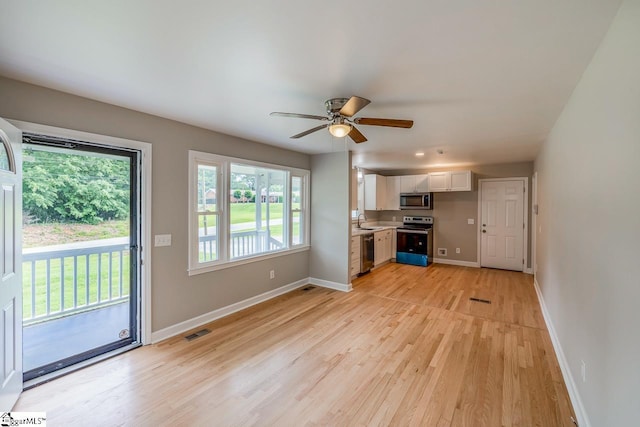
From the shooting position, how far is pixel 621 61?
134 cm

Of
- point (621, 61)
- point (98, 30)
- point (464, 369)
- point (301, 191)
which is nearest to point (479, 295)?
point (464, 369)

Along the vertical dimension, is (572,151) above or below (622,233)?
above

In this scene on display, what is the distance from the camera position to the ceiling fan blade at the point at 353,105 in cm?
199

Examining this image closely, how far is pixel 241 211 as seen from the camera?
410 centimetres

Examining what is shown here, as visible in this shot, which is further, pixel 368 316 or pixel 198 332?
pixel 368 316

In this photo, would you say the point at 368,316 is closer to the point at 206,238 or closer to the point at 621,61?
the point at 206,238

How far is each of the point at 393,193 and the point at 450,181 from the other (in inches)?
54.5

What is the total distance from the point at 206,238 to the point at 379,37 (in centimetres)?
296

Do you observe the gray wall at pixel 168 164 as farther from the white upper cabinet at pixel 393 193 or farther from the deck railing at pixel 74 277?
the white upper cabinet at pixel 393 193

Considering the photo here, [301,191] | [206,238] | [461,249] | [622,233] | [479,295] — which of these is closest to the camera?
[622,233]

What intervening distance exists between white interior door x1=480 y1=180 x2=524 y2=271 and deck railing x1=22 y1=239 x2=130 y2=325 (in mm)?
6876

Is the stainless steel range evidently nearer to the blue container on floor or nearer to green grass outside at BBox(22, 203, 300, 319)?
the blue container on floor

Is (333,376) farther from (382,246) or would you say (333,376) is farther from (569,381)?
(382,246)

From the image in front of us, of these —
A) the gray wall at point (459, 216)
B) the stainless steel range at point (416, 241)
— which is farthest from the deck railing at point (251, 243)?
the gray wall at point (459, 216)
